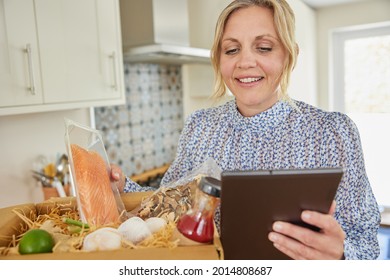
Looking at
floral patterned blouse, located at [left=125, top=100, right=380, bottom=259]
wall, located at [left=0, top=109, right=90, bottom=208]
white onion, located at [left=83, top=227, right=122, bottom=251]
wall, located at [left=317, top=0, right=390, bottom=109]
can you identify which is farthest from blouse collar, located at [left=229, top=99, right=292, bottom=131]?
wall, located at [left=0, top=109, right=90, bottom=208]

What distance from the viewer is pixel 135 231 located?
47 cm

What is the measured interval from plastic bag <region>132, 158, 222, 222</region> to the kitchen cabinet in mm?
462

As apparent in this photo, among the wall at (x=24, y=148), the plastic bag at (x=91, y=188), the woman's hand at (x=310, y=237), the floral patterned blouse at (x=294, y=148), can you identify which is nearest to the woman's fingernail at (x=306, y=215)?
the woman's hand at (x=310, y=237)

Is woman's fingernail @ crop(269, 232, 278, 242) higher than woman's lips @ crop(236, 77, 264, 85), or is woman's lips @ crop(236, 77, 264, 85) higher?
woman's lips @ crop(236, 77, 264, 85)

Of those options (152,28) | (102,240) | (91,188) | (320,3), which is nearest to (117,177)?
(91,188)

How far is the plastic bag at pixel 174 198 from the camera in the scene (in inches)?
21.4

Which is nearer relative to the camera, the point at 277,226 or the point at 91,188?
the point at 277,226

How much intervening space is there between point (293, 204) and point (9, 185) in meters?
0.91

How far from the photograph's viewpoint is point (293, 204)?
404 mm

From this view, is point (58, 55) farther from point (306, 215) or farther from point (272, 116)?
point (306, 215)

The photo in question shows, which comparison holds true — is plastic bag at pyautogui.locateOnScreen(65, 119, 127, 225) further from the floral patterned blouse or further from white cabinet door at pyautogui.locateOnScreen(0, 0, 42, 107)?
white cabinet door at pyautogui.locateOnScreen(0, 0, 42, 107)

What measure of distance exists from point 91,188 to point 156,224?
0.36ft

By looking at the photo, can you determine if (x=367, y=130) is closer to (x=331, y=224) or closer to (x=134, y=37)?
(x=331, y=224)

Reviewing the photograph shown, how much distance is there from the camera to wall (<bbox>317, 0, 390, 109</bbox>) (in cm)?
80
